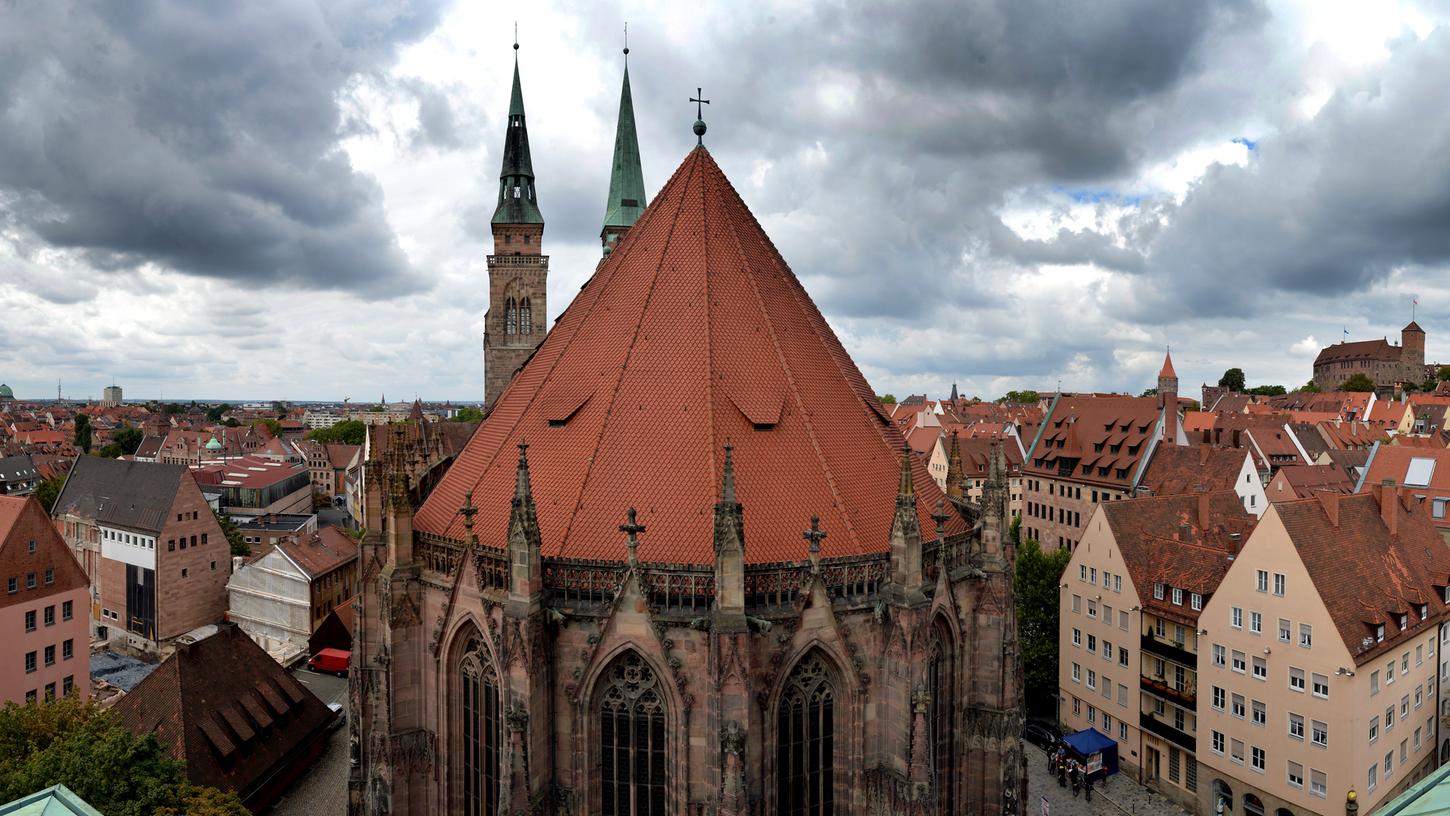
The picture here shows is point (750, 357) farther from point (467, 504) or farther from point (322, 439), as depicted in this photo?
point (322, 439)

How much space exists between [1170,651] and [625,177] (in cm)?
3573

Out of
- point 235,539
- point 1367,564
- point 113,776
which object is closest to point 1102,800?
point 1367,564

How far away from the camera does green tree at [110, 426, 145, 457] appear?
132 metres

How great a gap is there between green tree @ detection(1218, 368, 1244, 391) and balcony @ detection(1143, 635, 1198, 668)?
147072 millimetres

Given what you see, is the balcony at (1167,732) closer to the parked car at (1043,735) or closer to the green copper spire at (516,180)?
the parked car at (1043,735)

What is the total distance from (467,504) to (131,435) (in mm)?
155317

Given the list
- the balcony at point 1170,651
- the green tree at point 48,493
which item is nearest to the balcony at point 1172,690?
the balcony at point 1170,651

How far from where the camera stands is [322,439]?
149 m

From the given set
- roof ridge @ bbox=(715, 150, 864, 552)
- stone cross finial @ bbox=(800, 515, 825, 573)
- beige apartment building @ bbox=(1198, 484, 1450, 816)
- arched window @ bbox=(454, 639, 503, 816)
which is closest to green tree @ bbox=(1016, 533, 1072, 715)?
beige apartment building @ bbox=(1198, 484, 1450, 816)

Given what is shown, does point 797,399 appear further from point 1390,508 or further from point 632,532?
point 1390,508

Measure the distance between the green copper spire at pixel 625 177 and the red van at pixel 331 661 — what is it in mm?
26438

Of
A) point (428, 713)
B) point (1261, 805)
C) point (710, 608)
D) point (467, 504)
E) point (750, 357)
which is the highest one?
point (750, 357)

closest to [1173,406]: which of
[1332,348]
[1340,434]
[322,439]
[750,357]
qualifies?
[1340,434]

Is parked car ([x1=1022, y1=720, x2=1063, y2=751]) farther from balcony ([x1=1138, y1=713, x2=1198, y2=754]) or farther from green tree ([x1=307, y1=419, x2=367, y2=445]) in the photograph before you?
green tree ([x1=307, y1=419, x2=367, y2=445])
